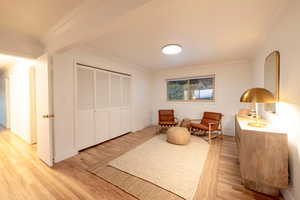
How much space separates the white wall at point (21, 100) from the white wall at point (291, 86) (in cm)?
505

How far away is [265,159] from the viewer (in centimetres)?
144

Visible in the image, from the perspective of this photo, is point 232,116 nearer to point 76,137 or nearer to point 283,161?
point 283,161

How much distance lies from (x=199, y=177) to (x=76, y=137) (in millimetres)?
2528

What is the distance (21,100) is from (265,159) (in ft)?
18.7

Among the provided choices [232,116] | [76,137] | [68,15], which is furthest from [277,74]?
[76,137]

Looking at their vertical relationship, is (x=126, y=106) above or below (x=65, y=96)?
below

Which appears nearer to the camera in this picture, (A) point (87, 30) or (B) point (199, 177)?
(A) point (87, 30)

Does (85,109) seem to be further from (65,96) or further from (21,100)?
(21,100)

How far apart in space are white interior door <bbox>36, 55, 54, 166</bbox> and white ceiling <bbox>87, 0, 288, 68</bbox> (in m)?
1.02

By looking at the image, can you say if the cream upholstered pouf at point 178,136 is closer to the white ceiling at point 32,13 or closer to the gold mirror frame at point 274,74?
the gold mirror frame at point 274,74

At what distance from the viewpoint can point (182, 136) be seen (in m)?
2.99

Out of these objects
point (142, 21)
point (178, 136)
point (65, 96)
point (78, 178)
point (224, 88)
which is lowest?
point (78, 178)

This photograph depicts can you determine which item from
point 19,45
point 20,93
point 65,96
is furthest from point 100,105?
point 20,93

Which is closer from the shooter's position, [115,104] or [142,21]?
[142,21]
